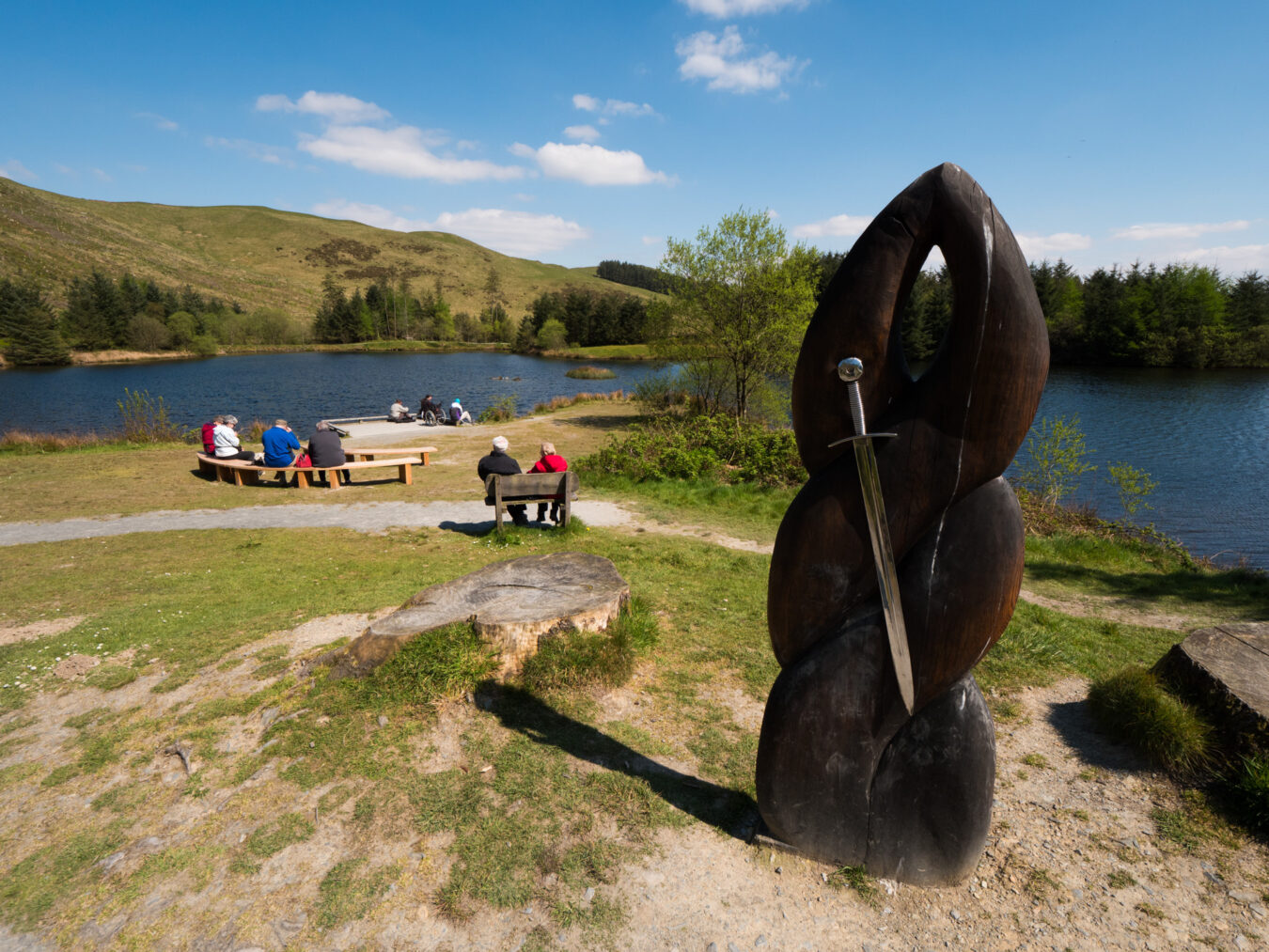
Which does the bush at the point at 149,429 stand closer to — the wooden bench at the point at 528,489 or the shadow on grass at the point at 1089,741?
the wooden bench at the point at 528,489

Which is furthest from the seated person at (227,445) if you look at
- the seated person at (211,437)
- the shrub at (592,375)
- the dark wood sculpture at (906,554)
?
the shrub at (592,375)

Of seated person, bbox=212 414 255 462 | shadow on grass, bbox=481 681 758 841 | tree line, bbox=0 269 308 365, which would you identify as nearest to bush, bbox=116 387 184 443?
seated person, bbox=212 414 255 462

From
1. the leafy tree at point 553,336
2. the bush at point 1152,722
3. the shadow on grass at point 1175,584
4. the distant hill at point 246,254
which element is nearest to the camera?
the bush at point 1152,722

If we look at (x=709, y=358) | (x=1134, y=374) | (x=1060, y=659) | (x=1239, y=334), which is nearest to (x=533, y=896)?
(x=1060, y=659)

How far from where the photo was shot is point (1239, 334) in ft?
166

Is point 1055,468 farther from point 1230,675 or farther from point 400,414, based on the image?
point 400,414

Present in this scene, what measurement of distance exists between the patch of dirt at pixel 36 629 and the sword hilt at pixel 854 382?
26.7 ft

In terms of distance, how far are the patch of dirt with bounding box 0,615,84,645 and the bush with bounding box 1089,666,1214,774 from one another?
10053mm

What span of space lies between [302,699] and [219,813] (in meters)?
1.13

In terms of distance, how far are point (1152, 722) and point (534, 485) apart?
24.9ft

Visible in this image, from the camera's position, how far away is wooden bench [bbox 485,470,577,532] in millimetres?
9391

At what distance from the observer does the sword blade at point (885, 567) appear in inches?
121

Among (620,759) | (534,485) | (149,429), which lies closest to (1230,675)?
(620,759)

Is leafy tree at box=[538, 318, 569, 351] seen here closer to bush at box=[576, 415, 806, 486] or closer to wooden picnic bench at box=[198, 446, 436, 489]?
bush at box=[576, 415, 806, 486]
